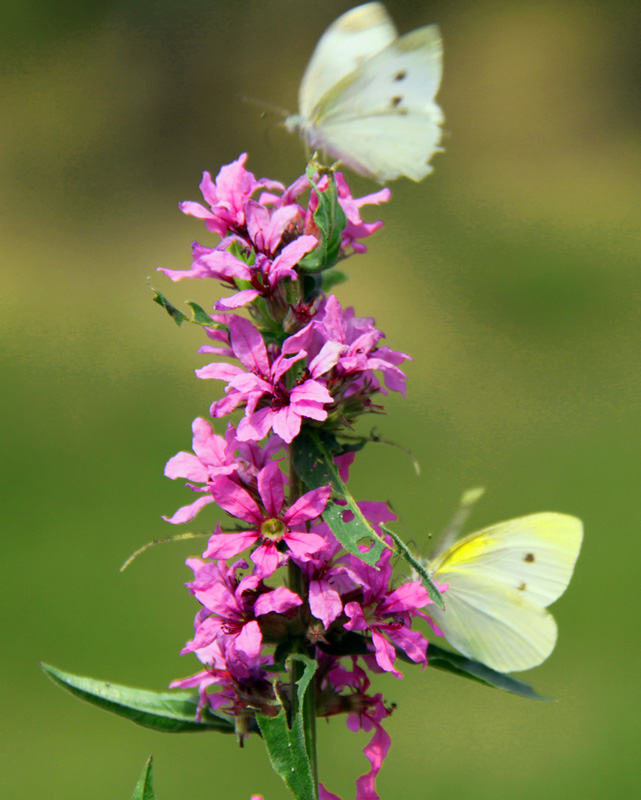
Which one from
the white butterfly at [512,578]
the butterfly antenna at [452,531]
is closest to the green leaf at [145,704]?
the white butterfly at [512,578]

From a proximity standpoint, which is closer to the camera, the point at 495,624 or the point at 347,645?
the point at 347,645

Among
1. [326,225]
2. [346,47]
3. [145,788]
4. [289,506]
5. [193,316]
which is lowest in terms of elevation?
[145,788]

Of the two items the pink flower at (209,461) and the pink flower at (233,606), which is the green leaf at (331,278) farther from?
the pink flower at (233,606)

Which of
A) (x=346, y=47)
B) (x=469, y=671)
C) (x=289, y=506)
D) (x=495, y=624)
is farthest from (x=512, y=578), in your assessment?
(x=346, y=47)

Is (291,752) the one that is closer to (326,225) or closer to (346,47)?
(326,225)

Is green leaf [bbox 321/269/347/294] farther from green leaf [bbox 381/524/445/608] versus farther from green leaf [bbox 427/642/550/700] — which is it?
green leaf [bbox 427/642/550/700]

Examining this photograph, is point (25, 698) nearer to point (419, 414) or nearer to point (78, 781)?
point (78, 781)

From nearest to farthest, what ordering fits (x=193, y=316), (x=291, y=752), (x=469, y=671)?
(x=291, y=752), (x=193, y=316), (x=469, y=671)
